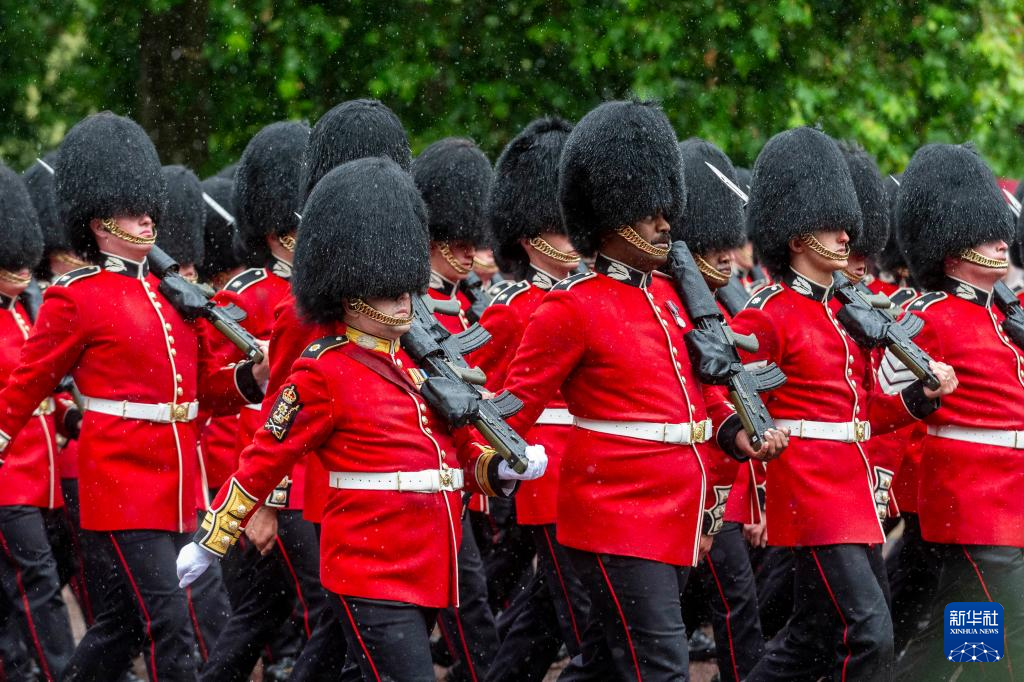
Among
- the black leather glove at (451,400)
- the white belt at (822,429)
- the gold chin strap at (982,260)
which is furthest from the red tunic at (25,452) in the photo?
the gold chin strap at (982,260)

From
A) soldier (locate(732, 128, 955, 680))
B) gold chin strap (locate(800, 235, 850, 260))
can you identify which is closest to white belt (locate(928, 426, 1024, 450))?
soldier (locate(732, 128, 955, 680))

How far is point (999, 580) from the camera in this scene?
18.6ft

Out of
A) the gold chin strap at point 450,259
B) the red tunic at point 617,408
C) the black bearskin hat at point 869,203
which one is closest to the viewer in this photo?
the red tunic at point 617,408

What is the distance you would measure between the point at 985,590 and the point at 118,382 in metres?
2.78

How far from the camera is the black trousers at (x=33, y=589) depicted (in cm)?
604

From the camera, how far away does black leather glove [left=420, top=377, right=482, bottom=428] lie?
14.5ft

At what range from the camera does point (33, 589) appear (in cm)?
607

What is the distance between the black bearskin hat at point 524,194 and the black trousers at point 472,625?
1285mm

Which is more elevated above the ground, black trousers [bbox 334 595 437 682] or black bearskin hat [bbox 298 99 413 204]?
black bearskin hat [bbox 298 99 413 204]

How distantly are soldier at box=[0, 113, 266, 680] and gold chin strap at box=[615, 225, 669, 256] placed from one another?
4.08ft

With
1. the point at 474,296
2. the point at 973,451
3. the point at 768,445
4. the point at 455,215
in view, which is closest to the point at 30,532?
the point at 474,296

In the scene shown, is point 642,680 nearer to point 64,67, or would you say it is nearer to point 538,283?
point 538,283

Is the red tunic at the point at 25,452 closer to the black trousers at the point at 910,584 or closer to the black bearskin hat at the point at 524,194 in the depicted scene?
the black bearskin hat at the point at 524,194

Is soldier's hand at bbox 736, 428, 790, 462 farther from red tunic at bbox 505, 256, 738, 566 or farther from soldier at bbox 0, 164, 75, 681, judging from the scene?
soldier at bbox 0, 164, 75, 681
